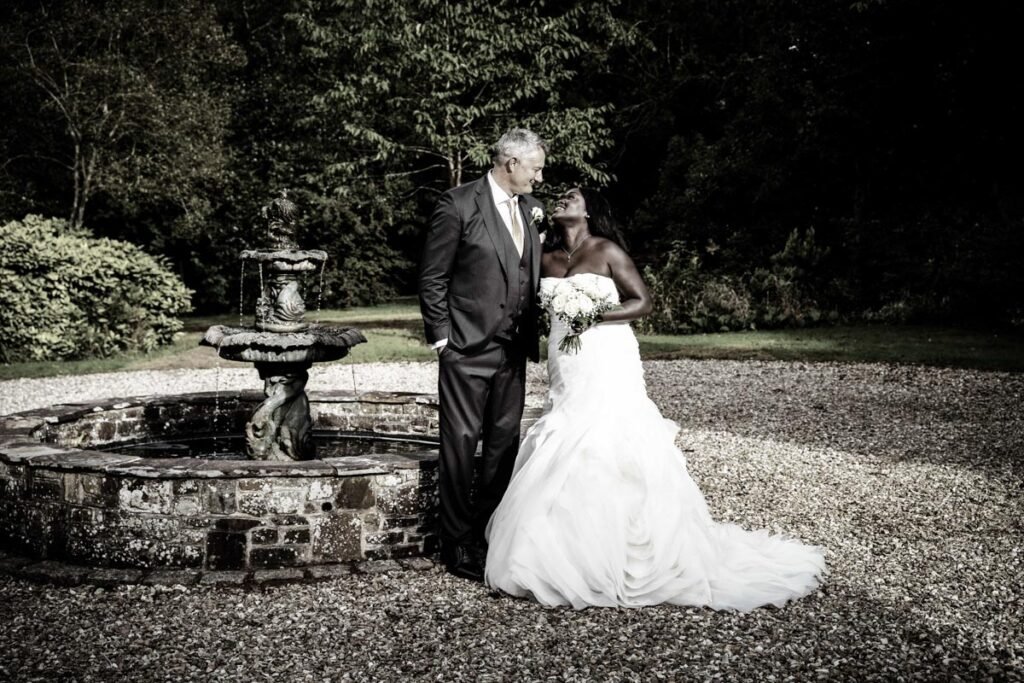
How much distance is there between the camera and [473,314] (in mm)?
4125

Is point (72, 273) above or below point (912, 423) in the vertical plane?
above

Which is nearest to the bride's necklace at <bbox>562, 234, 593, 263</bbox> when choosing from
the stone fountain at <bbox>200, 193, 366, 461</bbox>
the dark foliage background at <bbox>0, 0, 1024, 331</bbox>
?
the stone fountain at <bbox>200, 193, 366, 461</bbox>

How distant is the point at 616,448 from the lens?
4.10 m

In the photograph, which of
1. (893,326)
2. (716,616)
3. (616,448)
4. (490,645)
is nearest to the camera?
(490,645)

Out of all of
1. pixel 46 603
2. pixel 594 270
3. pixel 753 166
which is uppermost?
pixel 753 166

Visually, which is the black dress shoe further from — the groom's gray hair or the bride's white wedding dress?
the groom's gray hair

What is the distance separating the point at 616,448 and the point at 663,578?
1.93ft

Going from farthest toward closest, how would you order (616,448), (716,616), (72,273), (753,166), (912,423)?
(753,166) → (72,273) → (912,423) → (616,448) → (716,616)

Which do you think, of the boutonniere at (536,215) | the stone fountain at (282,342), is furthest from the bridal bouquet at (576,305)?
the stone fountain at (282,342)

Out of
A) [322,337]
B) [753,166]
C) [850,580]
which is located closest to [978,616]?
[850,580]

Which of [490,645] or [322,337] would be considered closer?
[490,645]

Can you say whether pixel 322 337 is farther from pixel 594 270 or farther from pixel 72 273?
pixel 72 273

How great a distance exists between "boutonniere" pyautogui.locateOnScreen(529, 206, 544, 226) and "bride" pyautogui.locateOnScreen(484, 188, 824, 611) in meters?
0.08

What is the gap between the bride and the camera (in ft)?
12.6
